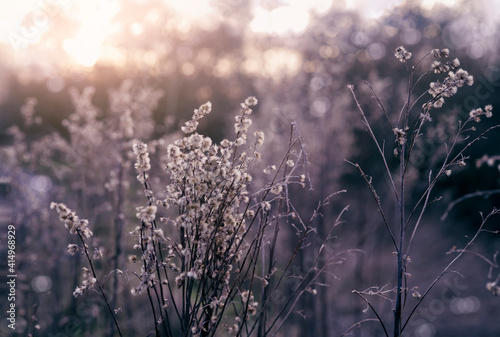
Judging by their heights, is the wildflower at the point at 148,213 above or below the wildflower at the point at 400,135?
below

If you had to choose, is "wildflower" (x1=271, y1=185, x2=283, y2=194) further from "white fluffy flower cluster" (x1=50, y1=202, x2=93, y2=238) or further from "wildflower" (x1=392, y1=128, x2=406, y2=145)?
"white fluffy flower cluster" (x1=50, y1=202, x2=93, y2=238)

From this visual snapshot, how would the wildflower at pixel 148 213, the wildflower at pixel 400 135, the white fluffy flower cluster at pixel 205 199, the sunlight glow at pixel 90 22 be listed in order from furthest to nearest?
the sunlight glow at pixel 90 22, the wildflower at pixel 400 135, the white fluffy flower cluster at pixel 205 199, the wildflower at pixel 148 213

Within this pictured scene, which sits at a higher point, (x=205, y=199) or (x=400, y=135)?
(x=400, y=135)

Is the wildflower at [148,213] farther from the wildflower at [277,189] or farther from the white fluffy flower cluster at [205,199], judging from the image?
the wildflower at [277,189]

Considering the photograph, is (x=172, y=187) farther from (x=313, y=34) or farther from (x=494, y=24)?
(x=494, y=24)

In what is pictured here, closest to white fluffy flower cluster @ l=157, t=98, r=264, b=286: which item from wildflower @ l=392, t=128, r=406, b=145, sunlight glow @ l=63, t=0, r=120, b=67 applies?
wildflower @ l=392, t=128, r=406, b=145

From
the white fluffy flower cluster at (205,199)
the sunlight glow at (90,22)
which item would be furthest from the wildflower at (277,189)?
the sunlight glow at (90,22)

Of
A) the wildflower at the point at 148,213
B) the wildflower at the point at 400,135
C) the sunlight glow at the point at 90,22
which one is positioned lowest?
the wildflower at the point at 148,213

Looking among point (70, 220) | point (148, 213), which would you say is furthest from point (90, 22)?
point (148, 213)

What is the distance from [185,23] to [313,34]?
25.6ft

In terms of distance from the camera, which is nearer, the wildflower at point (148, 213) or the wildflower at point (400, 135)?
the wildflower at point (148, 213)

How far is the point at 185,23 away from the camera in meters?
14.7

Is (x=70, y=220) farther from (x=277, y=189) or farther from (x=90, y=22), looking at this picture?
(x=90, y=22)

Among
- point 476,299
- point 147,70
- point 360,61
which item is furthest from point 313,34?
point 476,299
